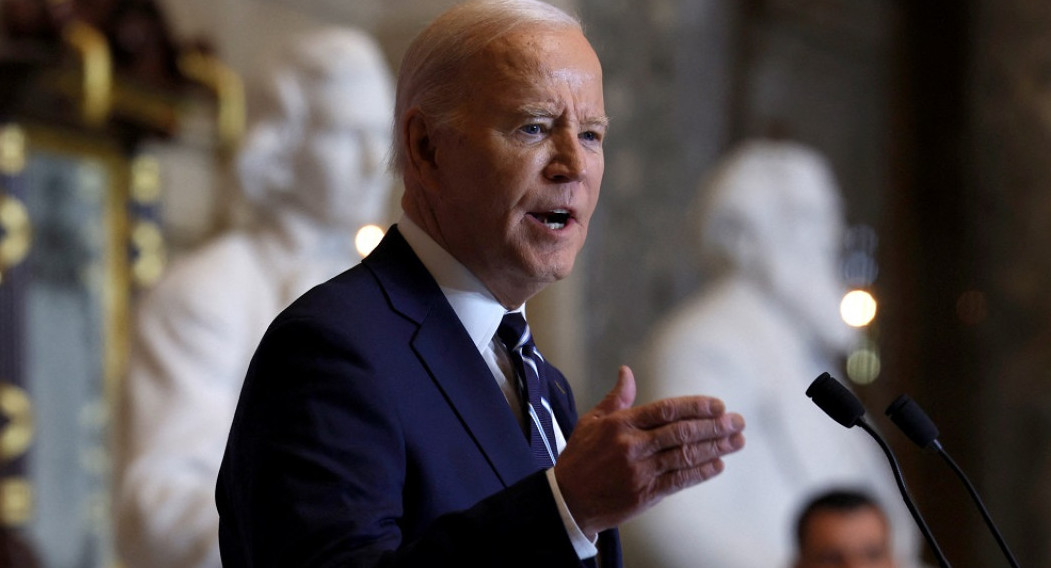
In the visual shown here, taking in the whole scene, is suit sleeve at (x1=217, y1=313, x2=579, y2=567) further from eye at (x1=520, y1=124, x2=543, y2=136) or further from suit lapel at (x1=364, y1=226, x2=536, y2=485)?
eye at (x1=520, y1=124, x2=543, y2=136)

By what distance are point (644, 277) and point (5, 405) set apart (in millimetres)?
3745

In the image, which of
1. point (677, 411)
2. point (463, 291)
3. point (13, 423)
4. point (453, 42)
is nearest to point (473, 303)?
point (463, 291)

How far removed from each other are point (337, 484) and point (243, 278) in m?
3.05

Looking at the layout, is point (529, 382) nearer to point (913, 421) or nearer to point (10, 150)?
point (913, 421)

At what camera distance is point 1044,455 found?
24.4 ft

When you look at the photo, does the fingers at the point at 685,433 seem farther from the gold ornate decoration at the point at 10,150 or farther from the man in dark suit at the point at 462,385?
A: the gold ornate decoration at the point at 10,150

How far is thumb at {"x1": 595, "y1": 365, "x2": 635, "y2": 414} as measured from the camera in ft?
5.44

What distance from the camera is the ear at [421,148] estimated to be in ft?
6.57

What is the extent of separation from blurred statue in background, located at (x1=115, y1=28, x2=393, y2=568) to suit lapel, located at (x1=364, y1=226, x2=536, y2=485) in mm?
2359

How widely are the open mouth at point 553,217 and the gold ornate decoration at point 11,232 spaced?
3592 millimetres

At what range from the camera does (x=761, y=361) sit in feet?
18.0

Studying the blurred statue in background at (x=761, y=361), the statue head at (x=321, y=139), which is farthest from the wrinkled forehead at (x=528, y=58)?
the blurred statue in background at (x=761, y=361)

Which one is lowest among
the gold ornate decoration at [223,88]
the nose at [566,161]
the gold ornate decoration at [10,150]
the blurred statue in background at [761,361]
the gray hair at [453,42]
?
the nose at [566,161]

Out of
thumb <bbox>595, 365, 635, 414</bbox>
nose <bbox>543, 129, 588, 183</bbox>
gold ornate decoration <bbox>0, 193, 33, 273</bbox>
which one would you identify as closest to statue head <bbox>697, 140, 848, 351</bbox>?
gold ornate decoration <bbox>0, 193, 33, 273</bbox>
